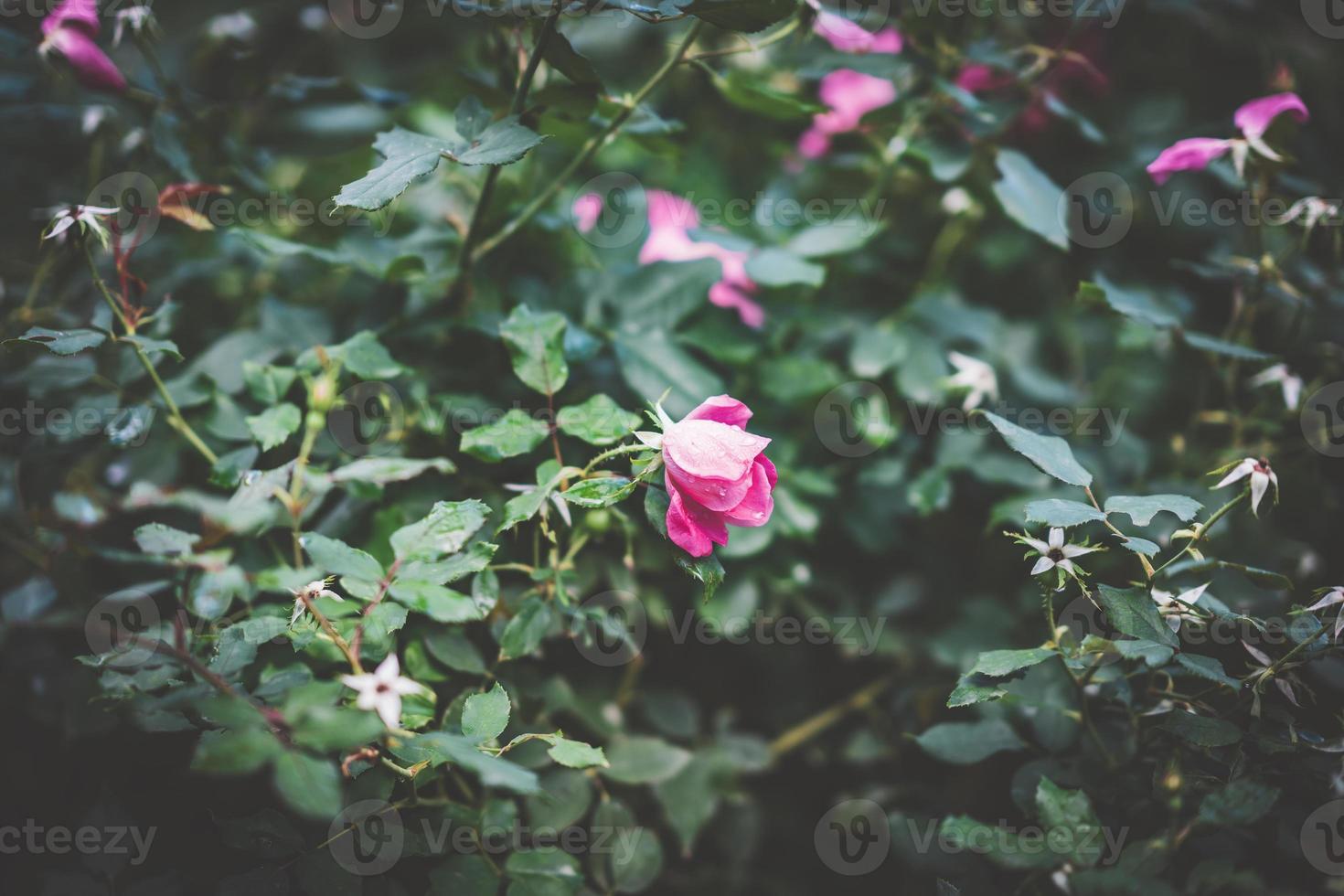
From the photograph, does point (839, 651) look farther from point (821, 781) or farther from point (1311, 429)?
point (1311, 429)

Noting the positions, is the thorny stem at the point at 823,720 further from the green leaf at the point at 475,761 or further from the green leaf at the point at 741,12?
the green leaf at the point at 741,12

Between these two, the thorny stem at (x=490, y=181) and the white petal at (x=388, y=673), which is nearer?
the white petal at (x=388, y=673)

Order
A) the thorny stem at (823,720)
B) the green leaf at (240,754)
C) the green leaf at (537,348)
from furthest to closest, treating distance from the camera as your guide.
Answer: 1. the thorny stem at (823,720)
2. the green leaf at (537,348)
3. the green leaf at (240,754)

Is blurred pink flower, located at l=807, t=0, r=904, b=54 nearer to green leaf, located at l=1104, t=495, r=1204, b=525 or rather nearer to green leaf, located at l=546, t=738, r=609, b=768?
green leaf, located at l=1104, t=495, r=1204, b=525

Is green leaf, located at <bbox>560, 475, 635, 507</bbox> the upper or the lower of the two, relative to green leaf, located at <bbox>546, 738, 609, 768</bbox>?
upper

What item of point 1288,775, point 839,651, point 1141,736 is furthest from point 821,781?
point 1288,775

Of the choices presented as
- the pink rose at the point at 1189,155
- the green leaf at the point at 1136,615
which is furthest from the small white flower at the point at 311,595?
the pink rose at the point at 1189,155

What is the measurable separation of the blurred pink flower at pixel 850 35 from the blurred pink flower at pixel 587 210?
408 mm

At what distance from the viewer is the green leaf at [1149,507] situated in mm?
750

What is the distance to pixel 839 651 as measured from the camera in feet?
4.25

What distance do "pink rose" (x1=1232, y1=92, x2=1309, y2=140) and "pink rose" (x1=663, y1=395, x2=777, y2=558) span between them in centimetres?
79

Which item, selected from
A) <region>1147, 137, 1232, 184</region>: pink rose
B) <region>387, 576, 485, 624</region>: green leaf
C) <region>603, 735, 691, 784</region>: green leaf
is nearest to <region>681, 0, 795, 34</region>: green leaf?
<region>1147, 137, 1232, 184</region>: pink rose

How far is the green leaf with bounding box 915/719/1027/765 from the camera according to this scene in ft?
3.01

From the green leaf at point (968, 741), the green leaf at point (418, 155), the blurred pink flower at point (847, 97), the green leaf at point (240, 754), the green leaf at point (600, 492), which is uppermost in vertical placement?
the green leaf at point (418, 155)
